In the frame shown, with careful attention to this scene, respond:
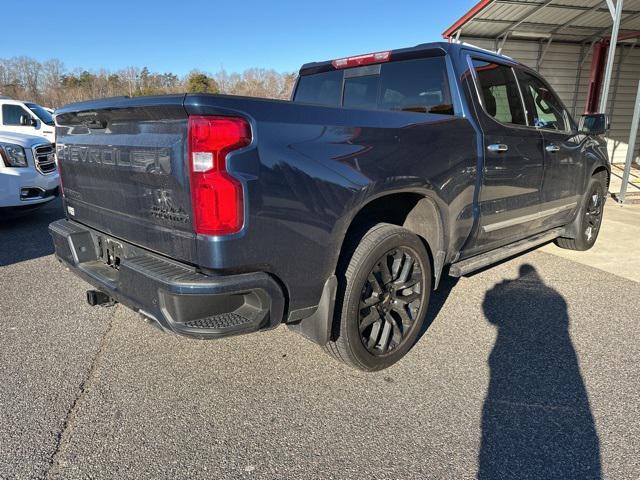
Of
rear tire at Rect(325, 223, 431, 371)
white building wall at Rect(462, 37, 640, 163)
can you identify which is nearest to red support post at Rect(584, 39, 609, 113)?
white building wall at Rect(462, 37, 640, 163)

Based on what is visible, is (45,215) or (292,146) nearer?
(292,146)

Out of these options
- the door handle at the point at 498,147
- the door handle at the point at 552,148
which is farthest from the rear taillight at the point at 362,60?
the door handle at the point at 552,148

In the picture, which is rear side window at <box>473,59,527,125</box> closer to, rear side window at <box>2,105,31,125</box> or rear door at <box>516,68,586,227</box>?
rear door at <box>516,68,586,227</box>

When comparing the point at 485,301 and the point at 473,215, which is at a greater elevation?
the point at 473,215

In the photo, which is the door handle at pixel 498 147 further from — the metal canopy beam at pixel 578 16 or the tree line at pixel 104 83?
the tree line at pixel 104 83

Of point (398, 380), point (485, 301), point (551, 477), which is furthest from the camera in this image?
point (485, 301)

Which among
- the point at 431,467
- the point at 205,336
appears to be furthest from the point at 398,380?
the point at 205,336

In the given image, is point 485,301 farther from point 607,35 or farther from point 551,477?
point 607,35

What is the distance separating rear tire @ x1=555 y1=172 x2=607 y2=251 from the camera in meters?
5.17

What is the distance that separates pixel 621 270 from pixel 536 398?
10.0ft

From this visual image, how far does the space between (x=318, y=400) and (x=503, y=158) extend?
7.27 feet

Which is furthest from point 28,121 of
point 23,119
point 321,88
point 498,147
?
point 498,147

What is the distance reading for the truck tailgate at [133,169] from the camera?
79.3 inches

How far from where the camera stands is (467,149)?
3059 millimetres
